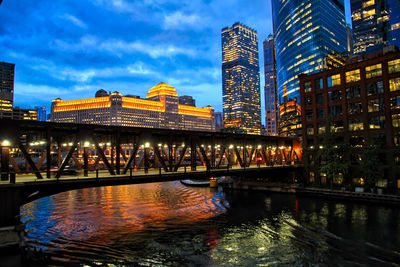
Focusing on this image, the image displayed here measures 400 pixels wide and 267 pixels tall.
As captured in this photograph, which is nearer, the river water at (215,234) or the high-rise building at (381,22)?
the river water at (215,234)

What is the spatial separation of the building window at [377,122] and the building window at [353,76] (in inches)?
391

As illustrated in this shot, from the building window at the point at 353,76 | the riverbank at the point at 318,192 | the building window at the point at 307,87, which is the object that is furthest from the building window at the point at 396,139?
the building window at the point at 307,87

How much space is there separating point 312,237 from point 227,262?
1181 centimetres

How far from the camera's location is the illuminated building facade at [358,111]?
53312 mm

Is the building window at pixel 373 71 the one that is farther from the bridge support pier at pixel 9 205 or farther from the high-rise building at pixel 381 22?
the high-rise building at pixel 381 22

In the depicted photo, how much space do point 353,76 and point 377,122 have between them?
12033 mm

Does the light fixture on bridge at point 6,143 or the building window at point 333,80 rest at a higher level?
the building window at point 333,80

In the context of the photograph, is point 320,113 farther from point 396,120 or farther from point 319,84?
point 396,120

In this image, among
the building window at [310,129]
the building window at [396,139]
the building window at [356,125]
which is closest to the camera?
the building window at [396,139]

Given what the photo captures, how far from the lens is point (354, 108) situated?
59.7 m

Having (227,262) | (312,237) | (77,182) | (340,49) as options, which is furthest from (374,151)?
(340,49)

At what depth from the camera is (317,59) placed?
155875mm

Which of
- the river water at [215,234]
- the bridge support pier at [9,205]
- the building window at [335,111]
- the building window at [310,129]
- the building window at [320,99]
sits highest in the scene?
the building window at [320,99]

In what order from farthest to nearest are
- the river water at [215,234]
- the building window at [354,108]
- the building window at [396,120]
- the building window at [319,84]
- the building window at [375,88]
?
the building window at [319,84] → the building window at [354,108] → the building window at [375,88] → the building window at [396,120] → the river water at [215,234]
